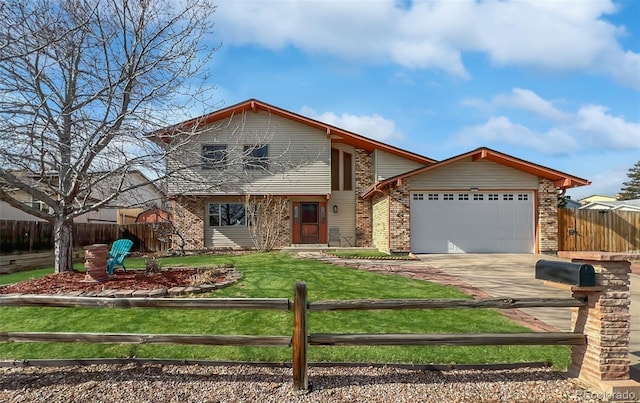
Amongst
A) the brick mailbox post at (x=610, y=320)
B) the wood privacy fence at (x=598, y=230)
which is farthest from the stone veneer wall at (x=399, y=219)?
the brick mailbox post at (x=610, y=320)

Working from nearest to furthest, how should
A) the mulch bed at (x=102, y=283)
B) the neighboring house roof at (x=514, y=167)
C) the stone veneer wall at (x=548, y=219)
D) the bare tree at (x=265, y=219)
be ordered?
1. the mulch bed at (x=102, y=283)
2. the neighboring house roof at (x=514, y=167)
3. the stone veneer wall at (x=548, y=219)
4. the bare tree at (x=265, y=219)

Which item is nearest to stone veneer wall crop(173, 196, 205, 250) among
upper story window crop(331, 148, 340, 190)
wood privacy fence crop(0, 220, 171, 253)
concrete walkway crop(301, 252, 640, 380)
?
wood privacy fence crop(0, 220, 171, 253)

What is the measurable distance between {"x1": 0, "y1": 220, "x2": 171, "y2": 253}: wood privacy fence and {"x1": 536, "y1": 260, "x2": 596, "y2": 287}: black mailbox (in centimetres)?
1494

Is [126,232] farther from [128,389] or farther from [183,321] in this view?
[128,389]

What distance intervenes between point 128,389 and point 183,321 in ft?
6.07

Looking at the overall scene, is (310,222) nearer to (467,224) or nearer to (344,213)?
(344,213)

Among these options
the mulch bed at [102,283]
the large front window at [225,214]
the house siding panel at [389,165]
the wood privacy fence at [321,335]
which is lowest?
the mulch bed at [102,283]

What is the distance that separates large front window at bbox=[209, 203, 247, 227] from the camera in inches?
770

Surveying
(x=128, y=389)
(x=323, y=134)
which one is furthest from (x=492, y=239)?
(x=128, y=389)

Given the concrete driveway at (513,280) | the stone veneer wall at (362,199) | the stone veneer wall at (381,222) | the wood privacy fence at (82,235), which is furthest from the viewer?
the stone veneer wall at (362,199)

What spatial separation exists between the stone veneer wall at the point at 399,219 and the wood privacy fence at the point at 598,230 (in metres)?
6.67

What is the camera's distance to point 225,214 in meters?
19.6

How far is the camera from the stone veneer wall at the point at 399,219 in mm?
15734

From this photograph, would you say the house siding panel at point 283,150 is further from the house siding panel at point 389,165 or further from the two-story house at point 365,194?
the house siding panel at point 389,165
